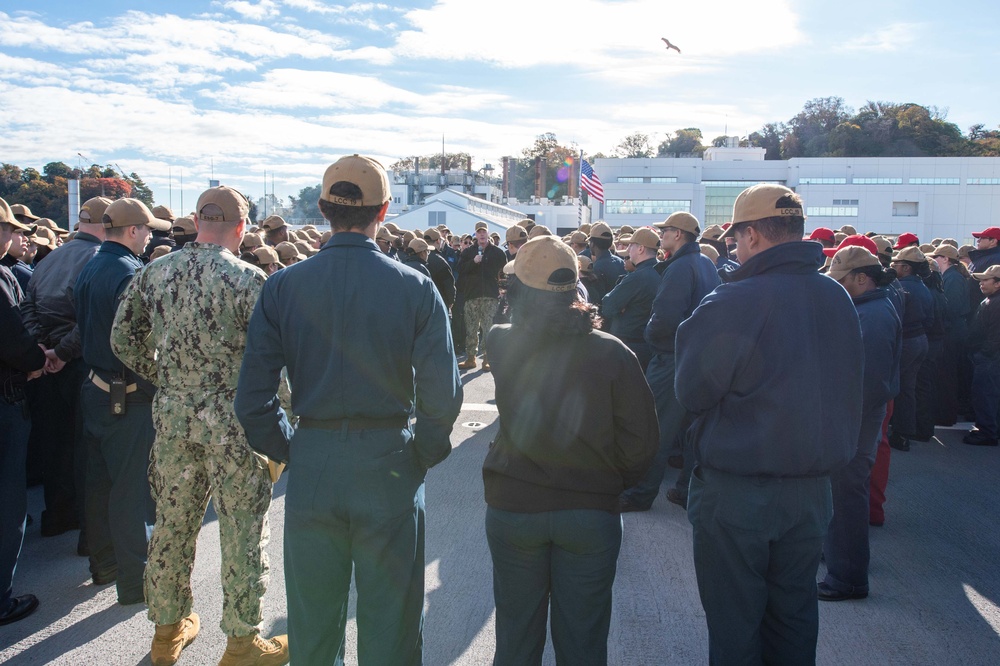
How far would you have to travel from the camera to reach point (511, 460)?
2891 mm

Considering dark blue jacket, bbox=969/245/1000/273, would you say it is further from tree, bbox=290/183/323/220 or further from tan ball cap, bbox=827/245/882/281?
tree, bbox=290/183/323/220

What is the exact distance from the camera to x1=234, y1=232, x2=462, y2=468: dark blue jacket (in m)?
2.86

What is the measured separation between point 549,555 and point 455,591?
183 cm

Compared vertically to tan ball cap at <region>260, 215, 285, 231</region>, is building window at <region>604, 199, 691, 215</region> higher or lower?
higher

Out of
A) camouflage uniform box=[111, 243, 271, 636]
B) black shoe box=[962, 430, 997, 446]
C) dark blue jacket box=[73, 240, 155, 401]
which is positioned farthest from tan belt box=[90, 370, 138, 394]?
black shoe box=[962, 430, 997, 446]

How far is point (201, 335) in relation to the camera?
138 inches

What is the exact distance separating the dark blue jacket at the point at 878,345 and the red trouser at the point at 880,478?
1.26m

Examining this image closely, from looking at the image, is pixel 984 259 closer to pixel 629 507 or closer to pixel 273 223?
pixel 629 507

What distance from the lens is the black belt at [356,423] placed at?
113 inches

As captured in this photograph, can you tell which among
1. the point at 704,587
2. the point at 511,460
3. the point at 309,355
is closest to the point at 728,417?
the point at 704,587

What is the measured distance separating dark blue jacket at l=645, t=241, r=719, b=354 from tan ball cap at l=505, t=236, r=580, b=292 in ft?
9.24

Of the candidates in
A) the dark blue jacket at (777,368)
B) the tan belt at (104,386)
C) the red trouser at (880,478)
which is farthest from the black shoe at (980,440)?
the tan belt at (104,386)

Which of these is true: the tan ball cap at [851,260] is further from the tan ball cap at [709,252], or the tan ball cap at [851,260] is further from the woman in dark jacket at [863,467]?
the tan ball cap at [709,252]

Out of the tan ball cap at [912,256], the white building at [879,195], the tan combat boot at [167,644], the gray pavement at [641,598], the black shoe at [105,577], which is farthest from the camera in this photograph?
the white building at [879,195]
